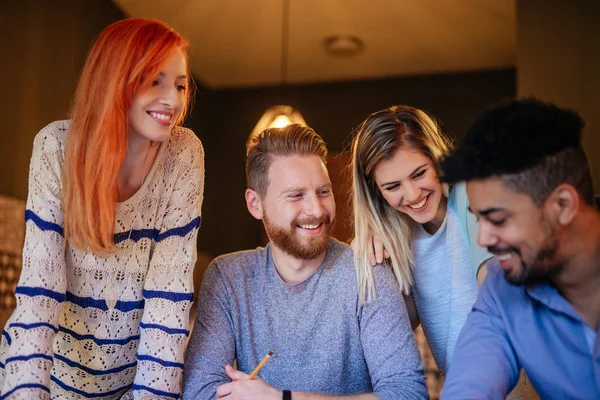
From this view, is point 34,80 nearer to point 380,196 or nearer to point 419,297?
point 380,196

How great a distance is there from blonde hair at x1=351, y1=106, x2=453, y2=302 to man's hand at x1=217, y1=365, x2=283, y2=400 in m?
0.40

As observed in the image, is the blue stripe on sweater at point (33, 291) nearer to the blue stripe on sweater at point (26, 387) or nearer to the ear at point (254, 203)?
the blue stripe on sweater at point (26, 387)

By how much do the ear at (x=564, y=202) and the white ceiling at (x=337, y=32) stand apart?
10.1 ft

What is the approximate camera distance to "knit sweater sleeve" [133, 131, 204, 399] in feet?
5.45

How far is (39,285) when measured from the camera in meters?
1.54

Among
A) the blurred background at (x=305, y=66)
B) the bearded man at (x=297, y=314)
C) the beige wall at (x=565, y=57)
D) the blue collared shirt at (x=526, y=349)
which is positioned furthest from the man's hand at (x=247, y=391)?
the beige wall at (x=565, y=57)

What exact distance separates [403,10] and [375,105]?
121 cm

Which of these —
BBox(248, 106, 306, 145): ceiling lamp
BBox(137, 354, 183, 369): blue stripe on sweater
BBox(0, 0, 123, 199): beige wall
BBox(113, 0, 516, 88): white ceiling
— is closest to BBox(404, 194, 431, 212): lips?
Result: BBox(137, 354, 183, 369): blue stripe on sweater

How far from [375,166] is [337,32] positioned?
110 inches

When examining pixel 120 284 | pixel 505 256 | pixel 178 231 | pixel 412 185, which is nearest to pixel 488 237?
pixel 505 256

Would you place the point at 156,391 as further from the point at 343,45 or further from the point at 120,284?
the point at 343,45

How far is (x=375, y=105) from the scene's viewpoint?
536 centimetres

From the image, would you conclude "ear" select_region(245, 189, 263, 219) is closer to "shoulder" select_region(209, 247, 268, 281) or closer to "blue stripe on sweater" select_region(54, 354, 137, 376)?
"shoulder" select_region(209, 247, 268, 281)

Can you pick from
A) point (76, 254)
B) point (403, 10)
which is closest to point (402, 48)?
point (403, 10)
